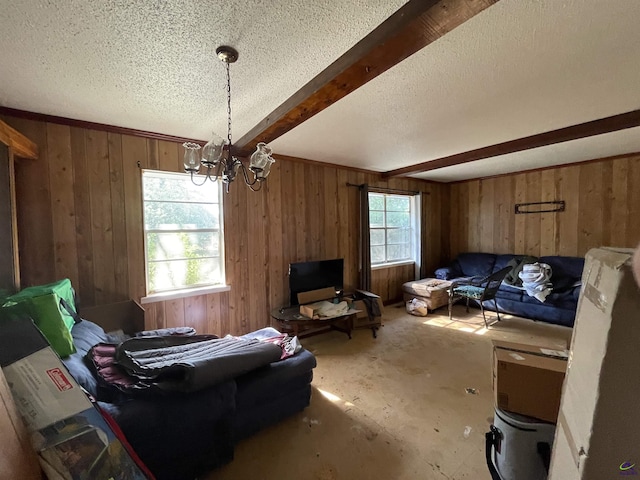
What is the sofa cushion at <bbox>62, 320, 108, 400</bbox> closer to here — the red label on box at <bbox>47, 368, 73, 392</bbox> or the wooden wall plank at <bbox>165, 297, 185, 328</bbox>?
the red label on box at <bbox>47, 368, 73, 392</bbox>

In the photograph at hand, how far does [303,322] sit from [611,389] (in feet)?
8.50

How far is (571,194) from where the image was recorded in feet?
14.4

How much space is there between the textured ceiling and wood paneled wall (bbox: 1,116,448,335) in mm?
334

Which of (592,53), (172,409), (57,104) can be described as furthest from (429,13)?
(57,104)

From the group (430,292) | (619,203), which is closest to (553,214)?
(619,203)

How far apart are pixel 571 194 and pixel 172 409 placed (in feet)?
19.3

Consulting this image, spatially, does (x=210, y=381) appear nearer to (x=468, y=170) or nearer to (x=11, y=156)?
(x=11, y=156)

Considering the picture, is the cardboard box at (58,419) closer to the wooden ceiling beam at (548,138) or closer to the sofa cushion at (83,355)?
the sofa cushion at (83,355)

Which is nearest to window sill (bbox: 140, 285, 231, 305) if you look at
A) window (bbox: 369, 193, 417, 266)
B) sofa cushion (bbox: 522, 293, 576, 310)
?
window (bbox: 369, 193, 417, 266)

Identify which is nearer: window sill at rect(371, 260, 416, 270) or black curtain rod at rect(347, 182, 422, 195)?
black curtain rod at rect(347, 182, 422, 195)

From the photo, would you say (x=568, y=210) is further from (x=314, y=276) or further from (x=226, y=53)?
(x=226, y=53)

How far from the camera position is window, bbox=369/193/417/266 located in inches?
193

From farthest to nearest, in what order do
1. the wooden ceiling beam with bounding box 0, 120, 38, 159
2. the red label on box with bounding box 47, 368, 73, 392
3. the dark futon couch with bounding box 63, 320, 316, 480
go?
the wooden ceiling beam with bounding box 0, 120, 38, 159 → the dark futon couch with bounding box 63, 320, 316, 480 → the red label on box with bounding box 47, 368, 73, 392

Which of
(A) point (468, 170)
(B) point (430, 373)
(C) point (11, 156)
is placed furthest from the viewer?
(A) point (468, 170)
